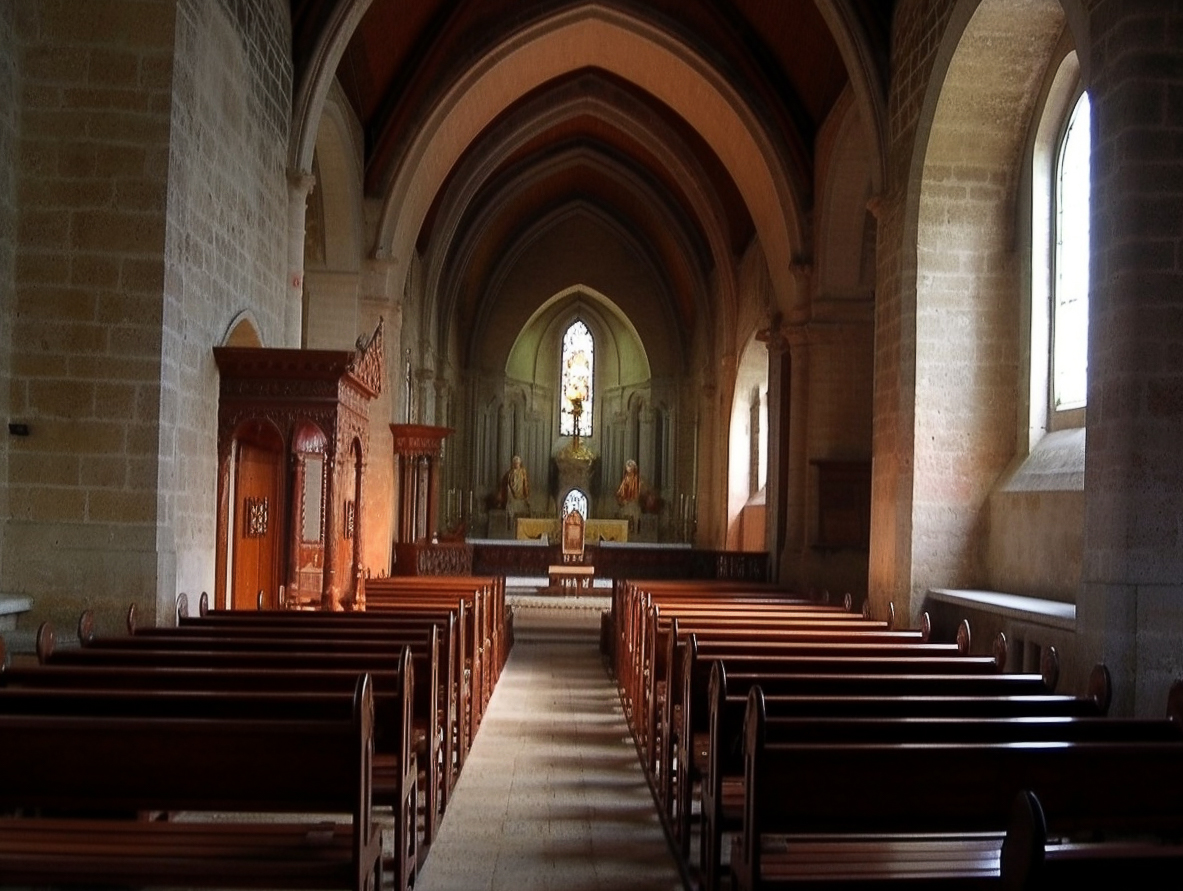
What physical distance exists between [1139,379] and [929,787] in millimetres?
3663

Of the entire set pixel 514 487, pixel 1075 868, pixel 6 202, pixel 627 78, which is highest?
pixel 627 78

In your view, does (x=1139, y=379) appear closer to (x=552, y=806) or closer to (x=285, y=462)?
(x=552, y=806)

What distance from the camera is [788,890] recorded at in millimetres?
3461

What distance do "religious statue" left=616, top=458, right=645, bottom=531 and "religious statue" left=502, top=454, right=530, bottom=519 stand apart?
2543 mm

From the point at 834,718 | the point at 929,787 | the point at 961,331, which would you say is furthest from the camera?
the point at 961,331

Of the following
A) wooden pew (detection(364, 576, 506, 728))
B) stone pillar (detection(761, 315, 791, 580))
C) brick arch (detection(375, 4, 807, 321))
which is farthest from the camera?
stone pillar (detection(761, 315, 791, 580))

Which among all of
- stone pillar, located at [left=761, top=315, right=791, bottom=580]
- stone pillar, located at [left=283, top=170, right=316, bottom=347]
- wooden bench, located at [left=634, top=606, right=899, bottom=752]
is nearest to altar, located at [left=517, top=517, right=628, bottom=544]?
stone pillar, located at [left=761, top=315, right=791, bottom=580]

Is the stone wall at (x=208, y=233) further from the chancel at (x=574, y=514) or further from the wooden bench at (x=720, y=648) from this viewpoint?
the wooden bench at (x=720, y=648)

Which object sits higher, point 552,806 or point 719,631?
point 719,631

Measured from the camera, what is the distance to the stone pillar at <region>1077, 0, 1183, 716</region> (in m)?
6.05

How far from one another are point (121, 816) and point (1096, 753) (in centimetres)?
403

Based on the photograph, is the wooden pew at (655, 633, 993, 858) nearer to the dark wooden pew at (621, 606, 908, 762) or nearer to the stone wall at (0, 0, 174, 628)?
the dark wooden pew at (621, 606, 908, 762)

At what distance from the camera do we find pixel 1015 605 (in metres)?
8.26

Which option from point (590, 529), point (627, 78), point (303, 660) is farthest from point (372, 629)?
point (590, 529)
